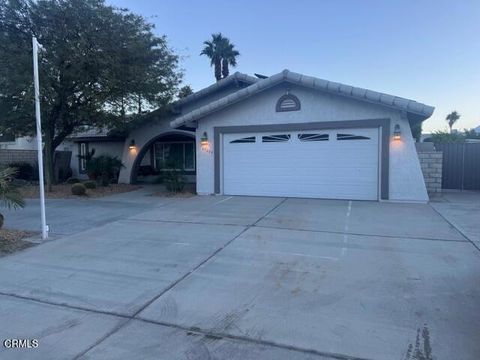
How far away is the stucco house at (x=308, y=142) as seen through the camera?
10.7 m

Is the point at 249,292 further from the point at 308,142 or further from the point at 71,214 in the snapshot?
the point at 308,142

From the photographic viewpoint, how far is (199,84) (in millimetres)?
26203

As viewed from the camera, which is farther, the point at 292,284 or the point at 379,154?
the point at 379,154

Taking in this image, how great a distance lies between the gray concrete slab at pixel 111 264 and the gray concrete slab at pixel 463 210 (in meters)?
4.76

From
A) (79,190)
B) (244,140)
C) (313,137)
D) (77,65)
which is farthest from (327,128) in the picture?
(79,190)

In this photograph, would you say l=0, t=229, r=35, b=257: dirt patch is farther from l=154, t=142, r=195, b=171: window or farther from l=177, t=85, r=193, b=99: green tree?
l=154, t=142, r=195, b=171: window

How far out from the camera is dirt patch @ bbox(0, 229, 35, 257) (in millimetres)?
6140

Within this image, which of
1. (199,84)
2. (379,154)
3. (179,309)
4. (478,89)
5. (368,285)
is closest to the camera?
(179,309)

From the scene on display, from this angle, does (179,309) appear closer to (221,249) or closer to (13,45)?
(221,249)

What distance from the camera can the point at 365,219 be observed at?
8.29m

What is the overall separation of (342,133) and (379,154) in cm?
137

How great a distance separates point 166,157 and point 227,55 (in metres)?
15.0

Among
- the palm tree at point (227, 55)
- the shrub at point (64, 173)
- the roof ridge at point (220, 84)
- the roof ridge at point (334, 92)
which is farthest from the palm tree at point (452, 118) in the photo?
the shrub at point (64, 173)

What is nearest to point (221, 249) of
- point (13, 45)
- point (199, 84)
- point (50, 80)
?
point (50, 80)
